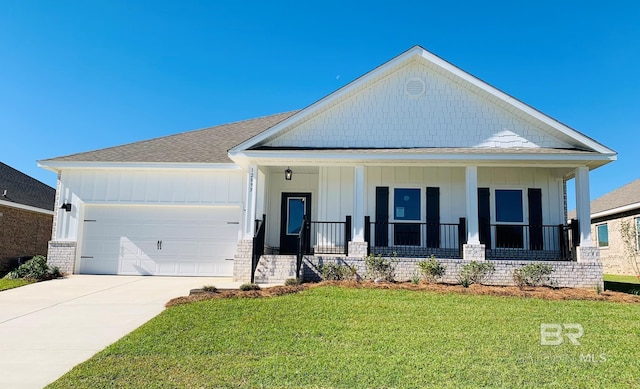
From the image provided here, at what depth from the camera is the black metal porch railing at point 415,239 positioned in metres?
12.6

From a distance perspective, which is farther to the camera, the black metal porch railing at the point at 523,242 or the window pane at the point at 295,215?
the window pane at the point at 295,215

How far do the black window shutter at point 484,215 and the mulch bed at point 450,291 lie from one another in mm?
2794

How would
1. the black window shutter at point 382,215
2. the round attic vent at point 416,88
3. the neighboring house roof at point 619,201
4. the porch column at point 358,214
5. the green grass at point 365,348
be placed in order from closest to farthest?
the green grass at point 365,348 → the porch column at point 358,214 → the round attic vent at point 416,88 → the black window shutter at point 382,215 → the neighboring house roof at point 619,201

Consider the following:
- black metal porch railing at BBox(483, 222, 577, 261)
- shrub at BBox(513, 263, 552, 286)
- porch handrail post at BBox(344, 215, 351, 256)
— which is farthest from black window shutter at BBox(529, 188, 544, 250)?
porch handrail post at BBox(344, 215, 351, 256)

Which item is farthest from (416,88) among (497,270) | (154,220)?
(154,220)

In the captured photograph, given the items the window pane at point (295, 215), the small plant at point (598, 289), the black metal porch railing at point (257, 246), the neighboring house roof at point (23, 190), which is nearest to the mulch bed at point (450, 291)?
the small plant at point (598, 289)

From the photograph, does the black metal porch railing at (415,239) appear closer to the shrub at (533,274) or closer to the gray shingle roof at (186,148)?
the shrub at (533,274)

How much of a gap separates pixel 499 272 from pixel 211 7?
1287 centimetres

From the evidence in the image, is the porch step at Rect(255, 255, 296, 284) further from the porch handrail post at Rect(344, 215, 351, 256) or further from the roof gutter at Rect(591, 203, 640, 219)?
the roof gutter at Rect(591, 203, 640, 219)

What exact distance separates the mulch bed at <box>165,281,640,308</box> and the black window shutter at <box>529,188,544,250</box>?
2743 millimetres

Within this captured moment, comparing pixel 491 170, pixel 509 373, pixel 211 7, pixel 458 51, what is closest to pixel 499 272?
pixel 491 170

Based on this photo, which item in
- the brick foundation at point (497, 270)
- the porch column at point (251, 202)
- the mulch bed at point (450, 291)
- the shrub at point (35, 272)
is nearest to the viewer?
the mulch bed at point (450, 291)

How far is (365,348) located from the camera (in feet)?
17.6

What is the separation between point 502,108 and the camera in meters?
12.2
